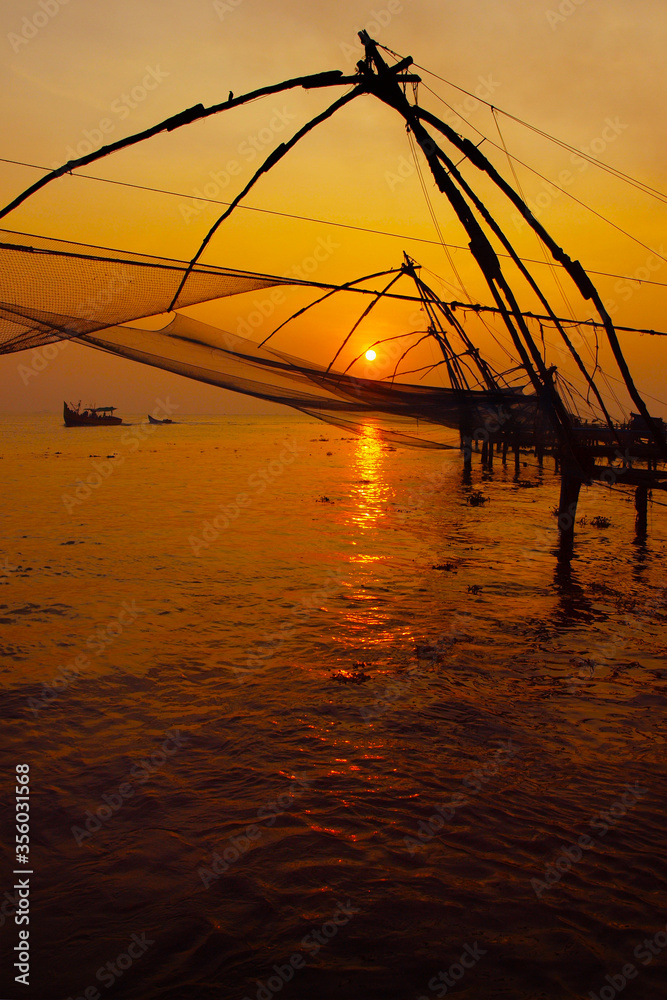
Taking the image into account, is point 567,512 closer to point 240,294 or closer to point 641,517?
point 641,517

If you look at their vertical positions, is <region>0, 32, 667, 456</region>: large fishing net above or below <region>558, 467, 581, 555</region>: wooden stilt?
above

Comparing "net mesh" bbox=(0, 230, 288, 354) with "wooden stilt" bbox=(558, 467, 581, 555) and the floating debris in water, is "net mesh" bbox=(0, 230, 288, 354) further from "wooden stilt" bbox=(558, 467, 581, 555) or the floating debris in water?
"wooden stilt" bbox=(558, 467, 581, 555)

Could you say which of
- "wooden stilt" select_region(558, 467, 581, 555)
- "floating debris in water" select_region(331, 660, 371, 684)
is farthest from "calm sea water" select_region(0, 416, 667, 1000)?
"wooden stilt" select_region(558, 467, 581, 555)

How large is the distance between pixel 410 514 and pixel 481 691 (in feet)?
33.4

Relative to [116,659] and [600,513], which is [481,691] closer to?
[116,659]

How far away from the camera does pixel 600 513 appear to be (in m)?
15.2

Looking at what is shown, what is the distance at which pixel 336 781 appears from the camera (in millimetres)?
3795

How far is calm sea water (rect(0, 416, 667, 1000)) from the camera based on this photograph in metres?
2.60

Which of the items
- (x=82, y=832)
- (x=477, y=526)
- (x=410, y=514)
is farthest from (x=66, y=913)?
(x=410, y=514)

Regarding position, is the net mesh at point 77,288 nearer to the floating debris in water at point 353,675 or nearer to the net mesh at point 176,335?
the net mesh at point 176,335

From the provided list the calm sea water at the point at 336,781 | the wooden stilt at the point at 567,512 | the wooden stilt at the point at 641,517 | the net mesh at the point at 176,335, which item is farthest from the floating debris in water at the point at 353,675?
the wooden stilt at the point at 641,517

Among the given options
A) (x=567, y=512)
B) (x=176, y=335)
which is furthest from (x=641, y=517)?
(x=176, y=335)

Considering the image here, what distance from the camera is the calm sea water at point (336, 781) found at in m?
2.60

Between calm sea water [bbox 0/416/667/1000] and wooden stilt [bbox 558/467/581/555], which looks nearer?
calm sea water [bbox 0/416/667/1000]
